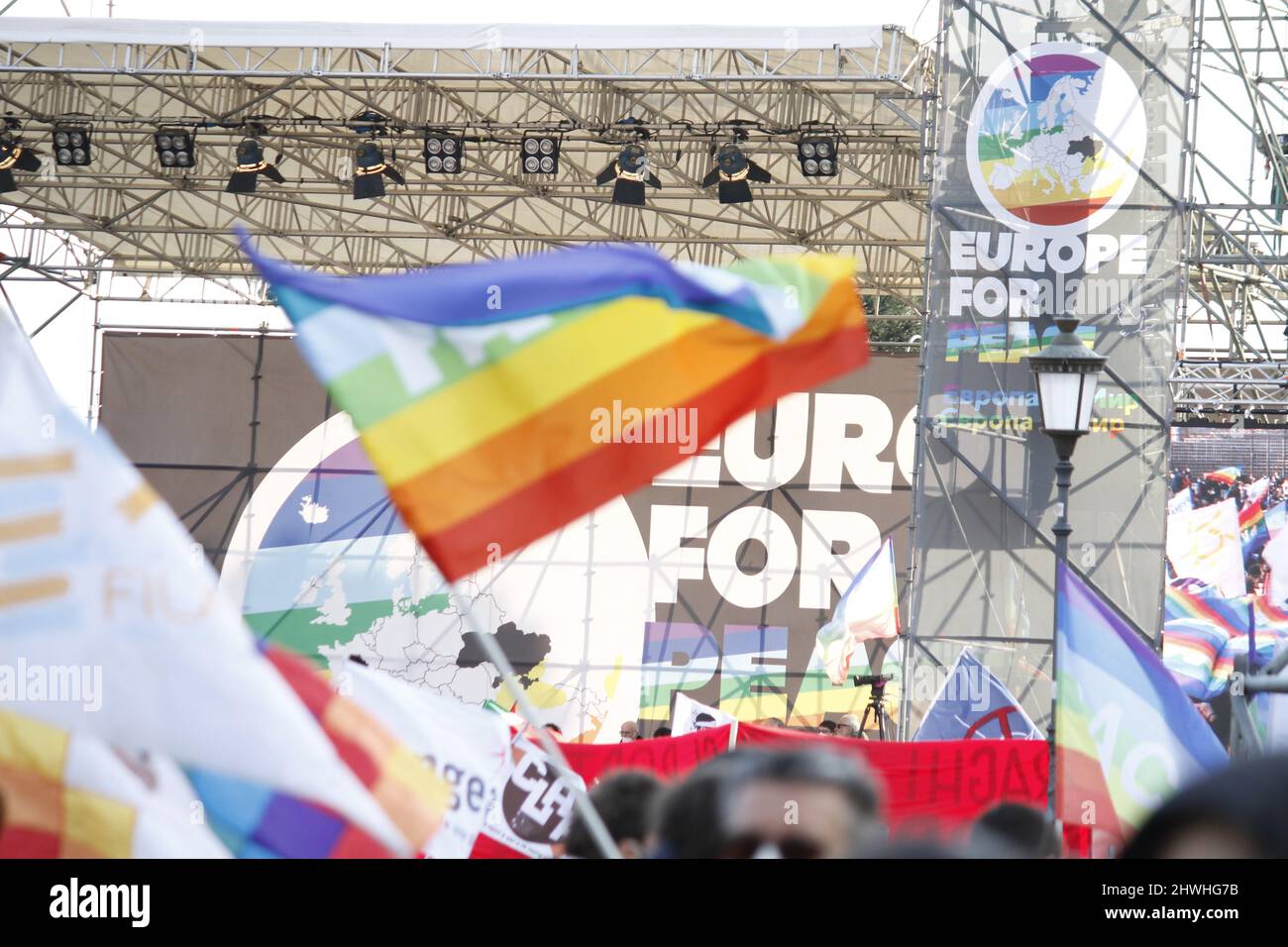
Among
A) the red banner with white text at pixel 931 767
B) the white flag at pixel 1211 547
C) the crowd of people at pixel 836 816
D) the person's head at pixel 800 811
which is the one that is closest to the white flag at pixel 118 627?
the crowd of people at pixel 836 816

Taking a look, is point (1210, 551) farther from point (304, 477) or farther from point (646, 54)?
point (304, 477)

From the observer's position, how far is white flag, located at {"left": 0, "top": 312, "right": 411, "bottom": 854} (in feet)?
9.78

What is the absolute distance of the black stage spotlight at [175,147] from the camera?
73.4ft

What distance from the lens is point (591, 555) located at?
26.2 metres

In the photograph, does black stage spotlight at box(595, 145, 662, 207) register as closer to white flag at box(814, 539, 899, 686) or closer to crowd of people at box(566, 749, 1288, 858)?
white flag at box(814, 539, 899, 686)

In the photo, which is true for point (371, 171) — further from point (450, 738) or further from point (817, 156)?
point (450, 738)

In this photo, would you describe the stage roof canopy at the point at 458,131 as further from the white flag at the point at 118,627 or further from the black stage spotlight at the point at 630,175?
the white flag at the point at 118,627

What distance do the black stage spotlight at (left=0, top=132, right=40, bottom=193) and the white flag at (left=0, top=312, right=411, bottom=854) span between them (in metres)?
20.9

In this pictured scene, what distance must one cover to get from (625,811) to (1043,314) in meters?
10.7

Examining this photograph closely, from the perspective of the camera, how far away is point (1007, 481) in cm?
1449

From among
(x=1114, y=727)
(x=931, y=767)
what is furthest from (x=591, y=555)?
(x=1114, y=727)

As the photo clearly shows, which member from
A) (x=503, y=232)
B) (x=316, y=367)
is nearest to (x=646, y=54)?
(x=503, y=232)

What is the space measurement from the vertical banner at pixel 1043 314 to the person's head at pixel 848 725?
6.90 m
